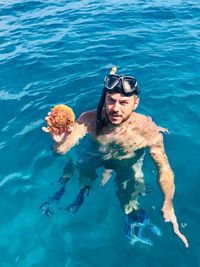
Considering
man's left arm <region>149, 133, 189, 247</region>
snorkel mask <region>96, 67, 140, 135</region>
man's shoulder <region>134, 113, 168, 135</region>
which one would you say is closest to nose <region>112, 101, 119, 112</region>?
snorkel mask <region>96, 67, 140, 135</region>

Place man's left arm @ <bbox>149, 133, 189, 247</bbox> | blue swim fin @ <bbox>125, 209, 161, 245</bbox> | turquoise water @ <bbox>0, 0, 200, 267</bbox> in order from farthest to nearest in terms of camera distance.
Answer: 1. turquoise water @ <bbox>0, 0, 200, 267</bbox>
2. blue swim fin @ <bbox>125, 209, 161, 245</bbox>
3. man's left arm @ <bbox>149, 133, 189, 247</bbox>

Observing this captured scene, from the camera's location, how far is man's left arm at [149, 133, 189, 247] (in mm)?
5422

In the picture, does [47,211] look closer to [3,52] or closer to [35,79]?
[35,79]

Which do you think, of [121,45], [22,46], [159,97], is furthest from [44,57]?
[159,97]

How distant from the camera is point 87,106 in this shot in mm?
9516

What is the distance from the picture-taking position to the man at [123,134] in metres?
5.67

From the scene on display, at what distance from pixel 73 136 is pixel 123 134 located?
2.90 feet

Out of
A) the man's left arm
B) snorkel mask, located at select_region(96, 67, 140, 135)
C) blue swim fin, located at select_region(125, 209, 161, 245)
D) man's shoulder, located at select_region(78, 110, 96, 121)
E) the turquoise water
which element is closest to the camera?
the man's left arm

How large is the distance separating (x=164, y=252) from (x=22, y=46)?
9814mm

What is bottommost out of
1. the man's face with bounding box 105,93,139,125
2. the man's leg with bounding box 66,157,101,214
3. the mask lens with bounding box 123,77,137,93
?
the man's leg with bounding box 66,157,101,214

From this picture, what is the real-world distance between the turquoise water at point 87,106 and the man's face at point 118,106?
1774 millimetres

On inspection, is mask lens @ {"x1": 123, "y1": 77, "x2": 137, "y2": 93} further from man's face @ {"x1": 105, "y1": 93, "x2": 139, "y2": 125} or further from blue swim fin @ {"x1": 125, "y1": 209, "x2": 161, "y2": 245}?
blue swim fin @ {"x1": 125, "y1": 209, "x2": 161, "y2": 245}

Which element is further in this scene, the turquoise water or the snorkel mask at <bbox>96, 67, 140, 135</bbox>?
the turquoise water

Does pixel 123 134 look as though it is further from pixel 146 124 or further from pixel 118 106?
pixel 118 106
